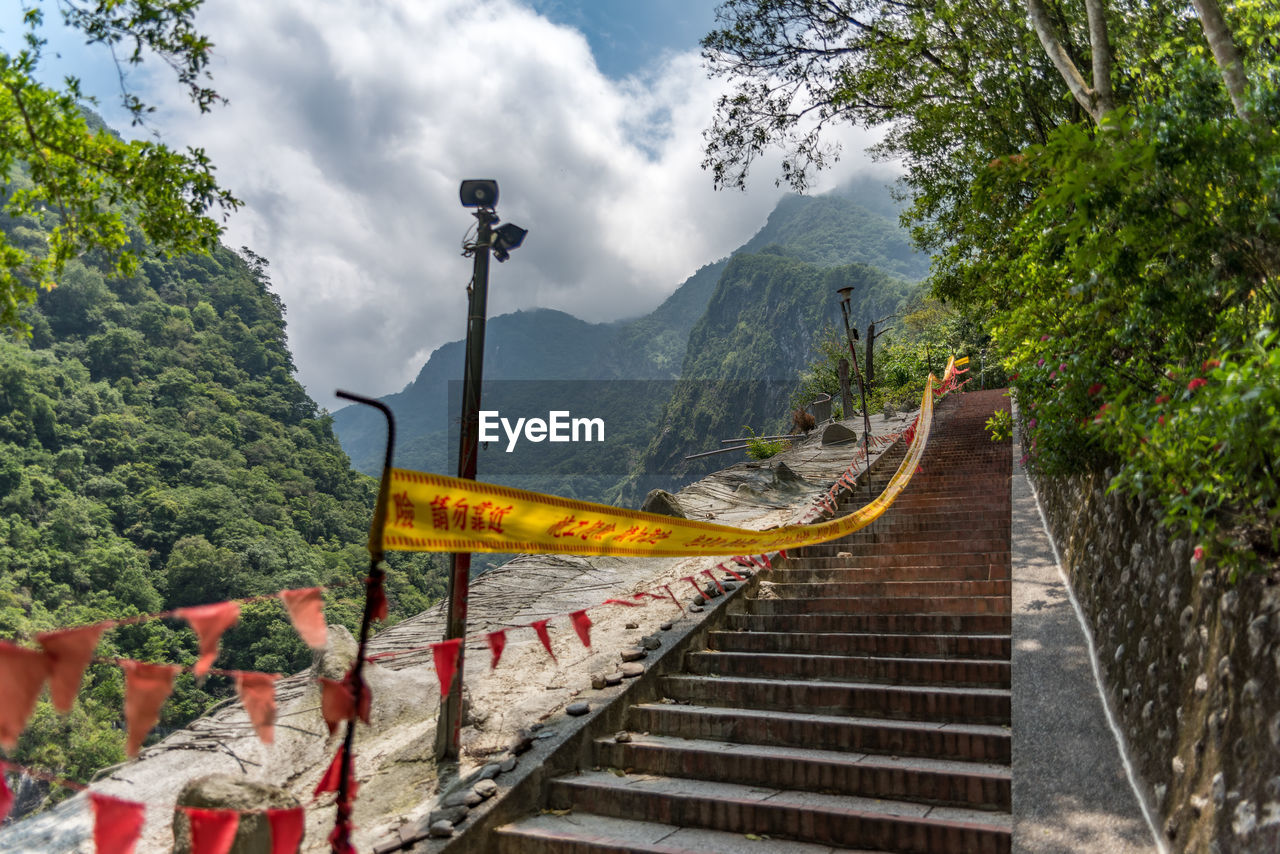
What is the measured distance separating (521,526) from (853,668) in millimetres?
2646

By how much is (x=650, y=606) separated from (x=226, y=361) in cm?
6569

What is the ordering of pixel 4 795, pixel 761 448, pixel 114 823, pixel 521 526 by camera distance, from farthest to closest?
pixel 761 448 → pixel 521 526 → pixel 114 823 → pixel 4 795

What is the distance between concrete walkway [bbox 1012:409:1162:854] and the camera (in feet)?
9.88

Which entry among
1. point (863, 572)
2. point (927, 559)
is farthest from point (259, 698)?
point (927, 559)

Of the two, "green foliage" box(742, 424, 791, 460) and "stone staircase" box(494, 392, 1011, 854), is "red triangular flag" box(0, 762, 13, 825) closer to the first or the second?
"stone staircase" box(494, 392, 1011, 854)

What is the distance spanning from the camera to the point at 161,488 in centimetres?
4381

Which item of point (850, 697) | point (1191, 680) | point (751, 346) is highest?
point (751, 346)

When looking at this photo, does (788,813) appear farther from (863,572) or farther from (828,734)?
(863,572)

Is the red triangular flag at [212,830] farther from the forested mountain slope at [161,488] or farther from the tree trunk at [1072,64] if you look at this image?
the forested mountain slope at [161,488]

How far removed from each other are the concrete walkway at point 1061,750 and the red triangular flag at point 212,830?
9.05 feet

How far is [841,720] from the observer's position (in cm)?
439

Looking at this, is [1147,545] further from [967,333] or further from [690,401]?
[690,401]

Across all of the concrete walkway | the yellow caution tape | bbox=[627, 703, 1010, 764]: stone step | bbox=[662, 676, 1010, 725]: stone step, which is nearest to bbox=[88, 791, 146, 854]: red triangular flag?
the yellow caution tape

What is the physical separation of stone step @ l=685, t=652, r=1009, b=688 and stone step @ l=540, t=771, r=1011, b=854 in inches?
47.8
